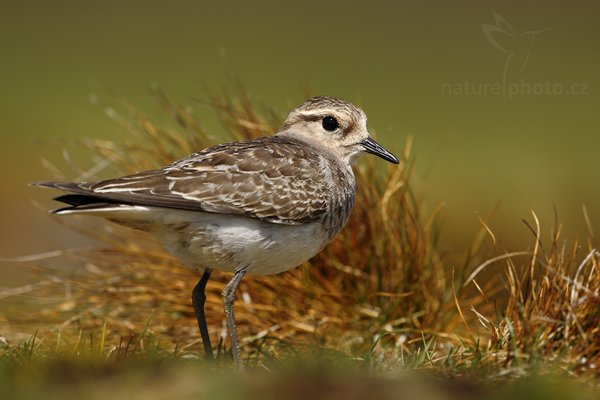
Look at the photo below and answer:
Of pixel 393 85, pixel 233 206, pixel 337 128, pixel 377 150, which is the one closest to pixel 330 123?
pixel 337 128

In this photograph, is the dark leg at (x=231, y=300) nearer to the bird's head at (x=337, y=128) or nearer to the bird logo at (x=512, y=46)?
the bird's head at (x=337, y=128)

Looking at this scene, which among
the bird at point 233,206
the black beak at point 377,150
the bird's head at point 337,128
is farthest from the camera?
the bird's head at point 337,128

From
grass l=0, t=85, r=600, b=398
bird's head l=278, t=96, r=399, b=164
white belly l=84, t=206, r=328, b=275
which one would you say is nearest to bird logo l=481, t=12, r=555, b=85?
grass l=0, t=85, r=600, b=398

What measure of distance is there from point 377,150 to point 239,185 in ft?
4.78

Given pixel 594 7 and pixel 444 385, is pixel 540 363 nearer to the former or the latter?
pixel 444 385

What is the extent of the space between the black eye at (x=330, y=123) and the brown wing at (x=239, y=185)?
2.02ft

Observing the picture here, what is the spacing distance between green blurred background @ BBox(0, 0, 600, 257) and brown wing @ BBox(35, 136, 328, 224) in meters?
4.29

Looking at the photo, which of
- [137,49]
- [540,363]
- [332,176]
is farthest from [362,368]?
[137,49]

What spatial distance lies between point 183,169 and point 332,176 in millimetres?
1118

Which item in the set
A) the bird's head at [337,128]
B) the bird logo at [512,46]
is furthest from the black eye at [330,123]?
→ the bird logo at [512,46]

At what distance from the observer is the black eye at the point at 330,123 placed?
26.4 ft

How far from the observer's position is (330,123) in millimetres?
8062

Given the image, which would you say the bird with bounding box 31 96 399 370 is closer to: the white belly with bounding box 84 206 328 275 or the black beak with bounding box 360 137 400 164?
the white belly with bounding box 84 206 328 275

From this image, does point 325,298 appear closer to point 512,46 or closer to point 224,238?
point 224,238
